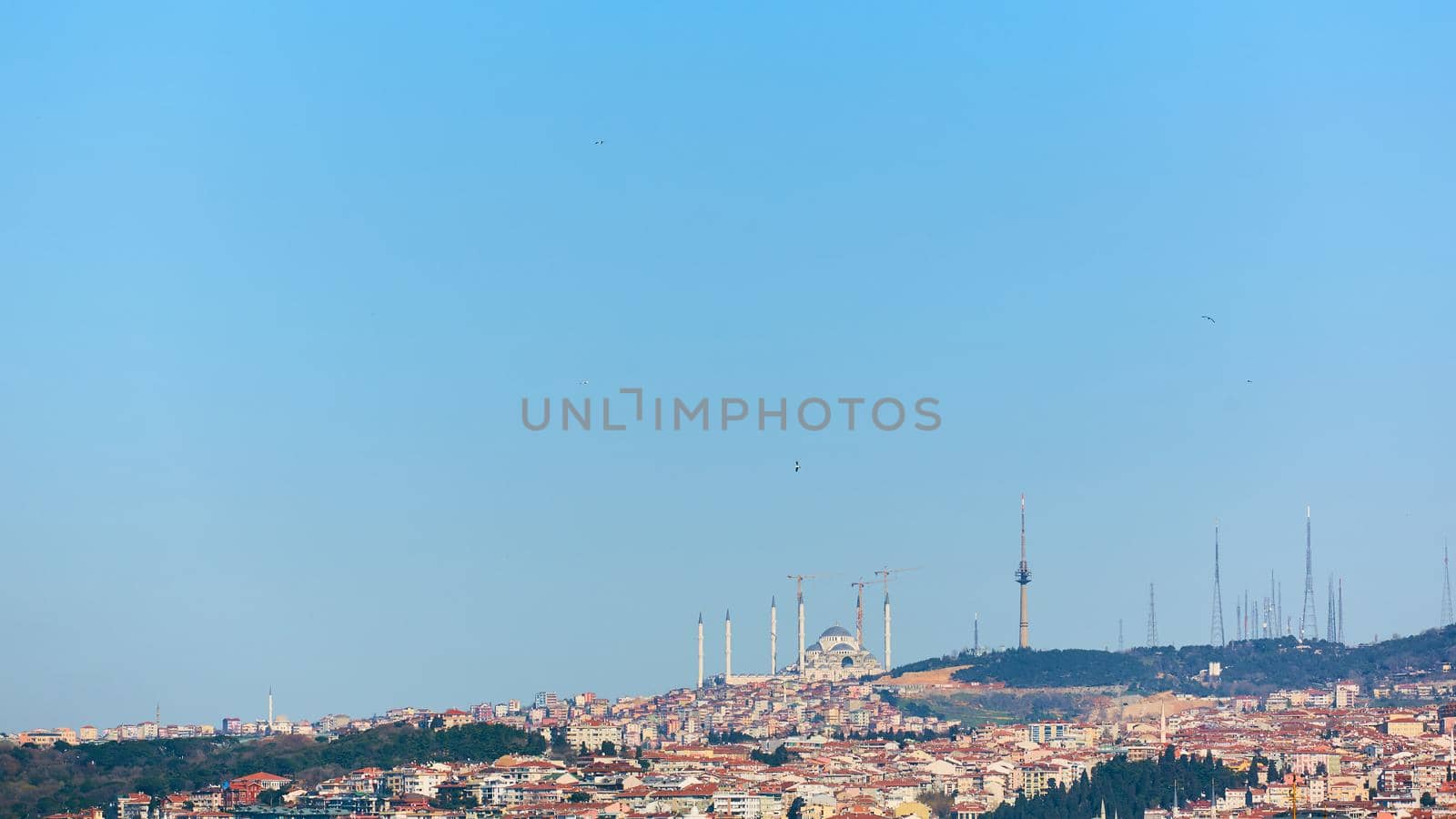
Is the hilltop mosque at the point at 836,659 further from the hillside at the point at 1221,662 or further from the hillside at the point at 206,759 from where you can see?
the hillside at the point at 206,759

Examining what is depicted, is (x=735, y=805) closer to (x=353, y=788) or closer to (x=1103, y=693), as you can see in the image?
(x=353, y=788)

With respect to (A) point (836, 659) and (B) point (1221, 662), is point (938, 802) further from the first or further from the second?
(A) point (836, 659)

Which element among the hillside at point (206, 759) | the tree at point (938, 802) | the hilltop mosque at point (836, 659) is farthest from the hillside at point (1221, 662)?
the tree at point (938, 802)

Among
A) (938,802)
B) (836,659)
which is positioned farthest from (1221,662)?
(938,802)

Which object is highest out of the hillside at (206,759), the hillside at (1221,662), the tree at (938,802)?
the hillside at (1221,662)

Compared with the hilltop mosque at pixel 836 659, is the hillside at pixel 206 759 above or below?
below

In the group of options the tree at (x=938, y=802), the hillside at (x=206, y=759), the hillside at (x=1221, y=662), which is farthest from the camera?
the hillside at (x=1221, y=662)
